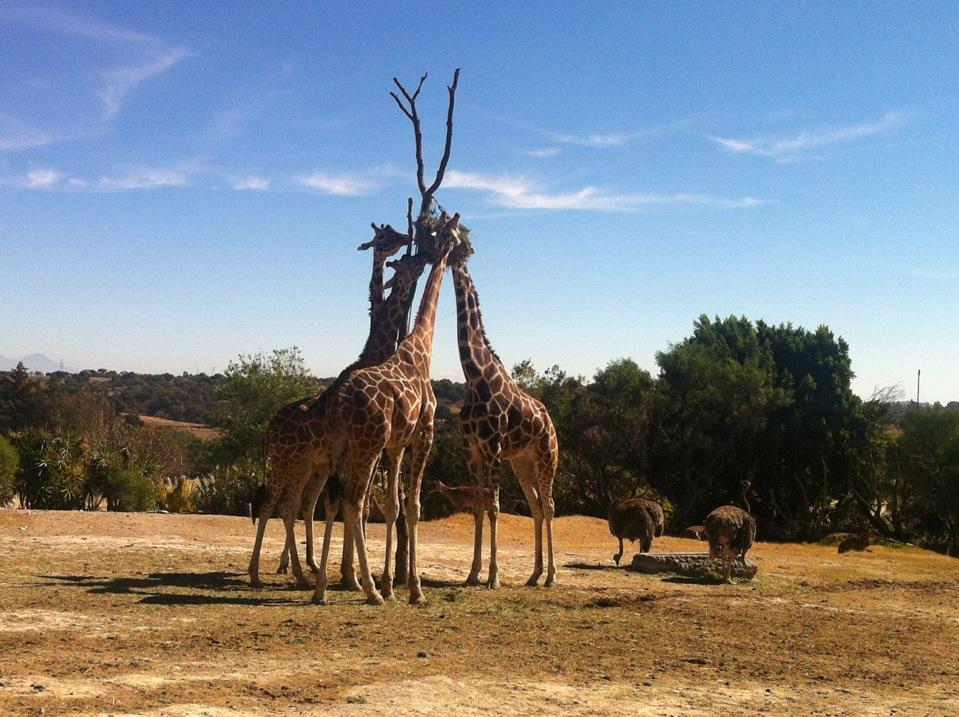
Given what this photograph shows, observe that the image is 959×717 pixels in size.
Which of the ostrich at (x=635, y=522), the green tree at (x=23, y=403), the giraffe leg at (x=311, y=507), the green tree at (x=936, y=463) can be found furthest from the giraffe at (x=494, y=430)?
the green tree at (x=23, y=403)

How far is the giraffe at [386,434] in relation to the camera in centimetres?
1130

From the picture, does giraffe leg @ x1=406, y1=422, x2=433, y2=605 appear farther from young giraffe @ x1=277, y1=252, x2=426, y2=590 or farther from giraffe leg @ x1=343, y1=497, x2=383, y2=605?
young giraffe @ x1=277, y1=252, x2=426, y2=590

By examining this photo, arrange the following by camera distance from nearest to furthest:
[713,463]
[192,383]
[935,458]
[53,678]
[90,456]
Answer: [53,678] → [90,456] → [935,458] → [713,463] → [192,383]

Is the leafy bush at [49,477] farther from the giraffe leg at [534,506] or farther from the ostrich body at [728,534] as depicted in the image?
the ostrich body at [728,534]

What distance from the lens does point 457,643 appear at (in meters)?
9.44

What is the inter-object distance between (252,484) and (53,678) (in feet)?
63.3

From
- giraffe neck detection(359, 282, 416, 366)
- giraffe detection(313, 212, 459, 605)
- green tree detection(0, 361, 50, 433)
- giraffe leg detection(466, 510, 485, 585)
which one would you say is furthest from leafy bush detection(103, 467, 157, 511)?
green tree detection(0, 361, 50, 433)

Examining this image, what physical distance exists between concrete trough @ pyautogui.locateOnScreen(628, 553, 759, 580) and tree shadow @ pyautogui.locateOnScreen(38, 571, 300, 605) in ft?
20.1

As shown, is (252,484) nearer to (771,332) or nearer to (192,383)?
(771,332)

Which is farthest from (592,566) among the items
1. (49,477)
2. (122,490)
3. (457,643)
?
(49,477)

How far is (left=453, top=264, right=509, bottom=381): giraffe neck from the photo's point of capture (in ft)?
45.8

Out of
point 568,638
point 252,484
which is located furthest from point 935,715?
point 252,484

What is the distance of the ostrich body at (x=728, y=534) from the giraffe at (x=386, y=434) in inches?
194

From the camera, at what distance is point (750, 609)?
40.5 feet
